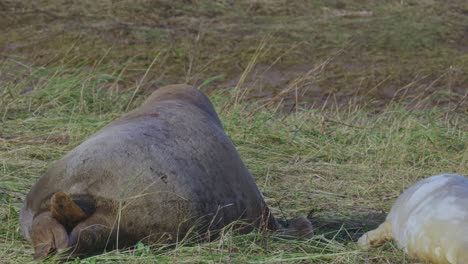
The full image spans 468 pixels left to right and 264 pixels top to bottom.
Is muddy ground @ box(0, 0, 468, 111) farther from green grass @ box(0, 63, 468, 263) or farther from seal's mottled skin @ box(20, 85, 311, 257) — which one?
seal's mottled skin @ box(20, 85, 311, 257)

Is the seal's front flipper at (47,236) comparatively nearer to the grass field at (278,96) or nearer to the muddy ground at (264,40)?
the grass field at (278,96)

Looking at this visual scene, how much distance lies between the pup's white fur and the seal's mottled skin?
502 millimetres

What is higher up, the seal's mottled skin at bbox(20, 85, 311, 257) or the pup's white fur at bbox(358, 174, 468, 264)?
the seal's mottled skin at bbox(20, 85, 311, 257)

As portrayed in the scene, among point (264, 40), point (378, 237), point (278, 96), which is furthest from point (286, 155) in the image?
point (264, 40)

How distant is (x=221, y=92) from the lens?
8141 mm

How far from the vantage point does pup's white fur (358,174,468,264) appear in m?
3.49

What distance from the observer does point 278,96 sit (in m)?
7.20

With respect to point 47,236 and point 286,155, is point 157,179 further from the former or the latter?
point 286,155

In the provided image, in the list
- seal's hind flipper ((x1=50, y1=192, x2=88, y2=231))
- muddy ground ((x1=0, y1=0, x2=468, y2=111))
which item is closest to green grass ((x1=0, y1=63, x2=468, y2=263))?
seal's hind flipper ((x1=50, y1=192, x2=88, y2=231))

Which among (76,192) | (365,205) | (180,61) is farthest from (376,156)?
(180,61)

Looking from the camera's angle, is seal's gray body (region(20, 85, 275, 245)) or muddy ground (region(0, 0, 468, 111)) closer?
seal's gray body (region(20, 85, 275, 245))

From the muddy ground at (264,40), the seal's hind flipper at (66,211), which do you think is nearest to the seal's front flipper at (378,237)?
the seal's hind flipper at (66,211)

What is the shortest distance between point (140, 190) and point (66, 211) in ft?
1.02

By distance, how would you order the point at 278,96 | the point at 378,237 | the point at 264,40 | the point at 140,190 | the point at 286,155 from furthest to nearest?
1. the point at 264,40
2. the point at 278,96
3. the point at 286,155
4. the point at 378,237
5. the point at 140,190
